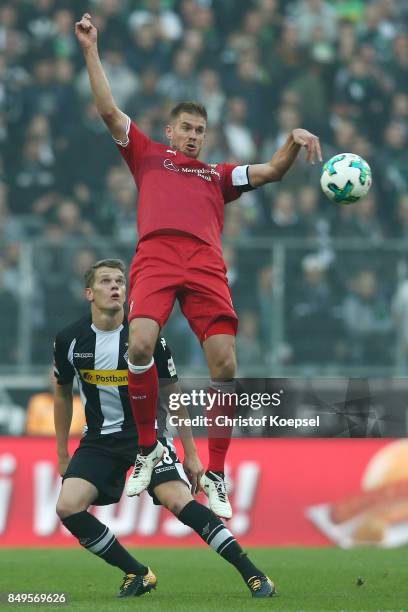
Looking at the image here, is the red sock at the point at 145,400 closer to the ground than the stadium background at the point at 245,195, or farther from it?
closer to the ground

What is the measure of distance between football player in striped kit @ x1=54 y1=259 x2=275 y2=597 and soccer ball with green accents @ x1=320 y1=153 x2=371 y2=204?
57.6 inches

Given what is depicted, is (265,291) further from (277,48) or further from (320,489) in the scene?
(277,48)

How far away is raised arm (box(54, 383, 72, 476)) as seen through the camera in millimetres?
8266

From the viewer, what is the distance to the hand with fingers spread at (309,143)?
7449 mm

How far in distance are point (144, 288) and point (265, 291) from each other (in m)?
6.26

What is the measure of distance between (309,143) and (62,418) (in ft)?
7.92

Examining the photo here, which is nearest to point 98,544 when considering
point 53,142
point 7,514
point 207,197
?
point 207,197

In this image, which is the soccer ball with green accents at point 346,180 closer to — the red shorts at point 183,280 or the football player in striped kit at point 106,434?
the red shorts at point 183,280

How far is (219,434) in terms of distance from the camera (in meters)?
7.95

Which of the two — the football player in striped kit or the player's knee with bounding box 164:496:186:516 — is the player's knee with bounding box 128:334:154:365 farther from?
the player's knee with bounding box 164:496:186:516

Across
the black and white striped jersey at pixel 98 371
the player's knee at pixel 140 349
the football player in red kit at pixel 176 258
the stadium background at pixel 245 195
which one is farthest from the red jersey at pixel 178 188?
the stadium background at pixel 245 195

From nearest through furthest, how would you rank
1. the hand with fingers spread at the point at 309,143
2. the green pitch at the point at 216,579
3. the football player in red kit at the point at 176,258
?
the green pitch at the point at 216,579, the hand with fingers spread at the point at 309,143, the football player in red kit at the point at 176,258

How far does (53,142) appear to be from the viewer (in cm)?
1598

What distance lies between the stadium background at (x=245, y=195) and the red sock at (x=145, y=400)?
14.4ft
